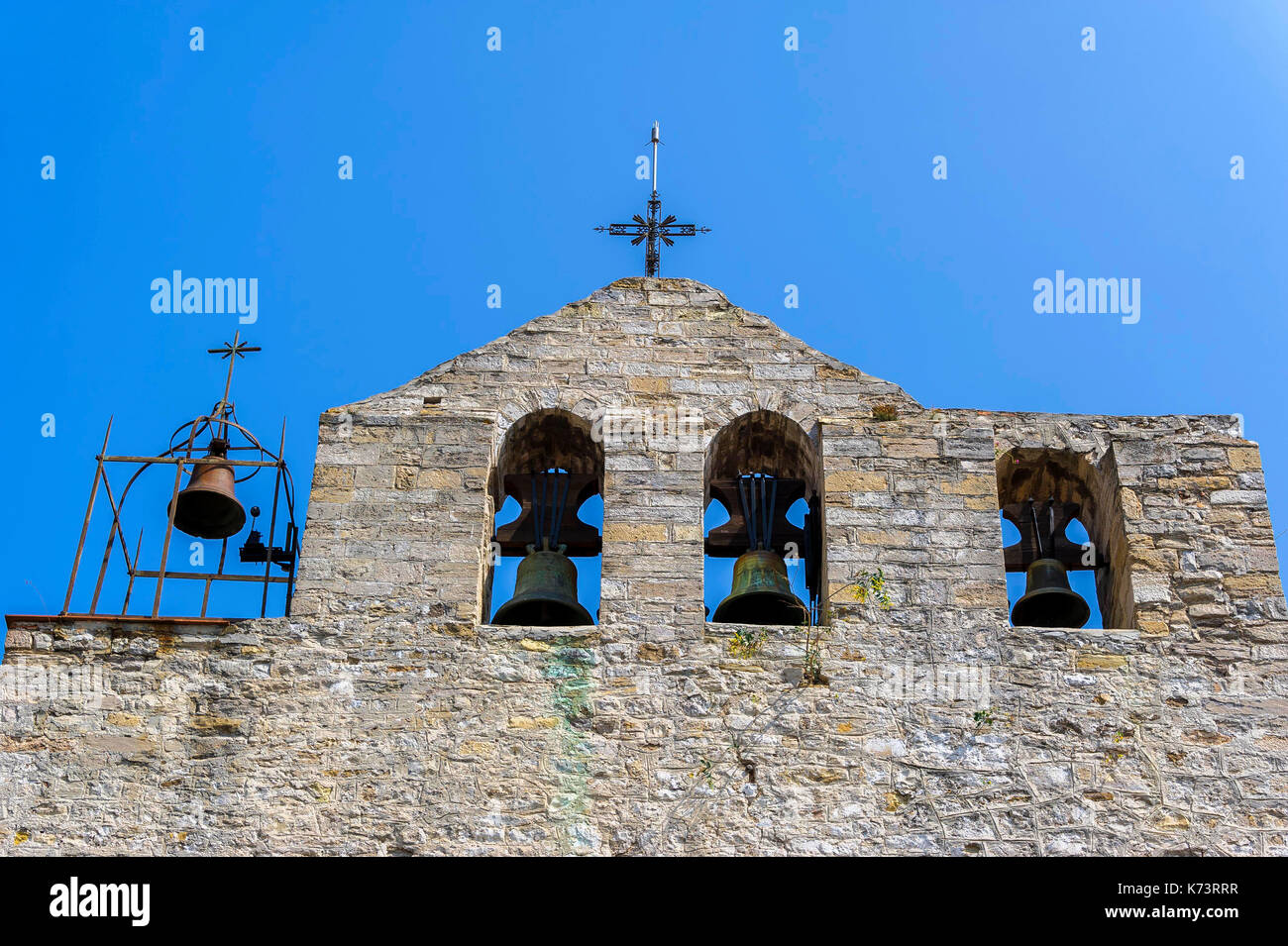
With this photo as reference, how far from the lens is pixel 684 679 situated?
1138 centimetres

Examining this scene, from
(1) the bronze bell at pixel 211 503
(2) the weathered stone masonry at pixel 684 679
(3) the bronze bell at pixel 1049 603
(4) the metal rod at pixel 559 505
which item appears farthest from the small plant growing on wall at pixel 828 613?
(1) the bronze bell at pixel 211 503

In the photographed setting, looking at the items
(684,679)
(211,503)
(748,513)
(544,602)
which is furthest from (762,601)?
(211,503)

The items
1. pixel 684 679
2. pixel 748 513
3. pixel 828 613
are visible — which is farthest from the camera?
pixel 748 513

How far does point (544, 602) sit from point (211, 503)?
2.26 meters

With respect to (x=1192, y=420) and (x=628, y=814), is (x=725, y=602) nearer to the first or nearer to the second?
(x=628, y=814)

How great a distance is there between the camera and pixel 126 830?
10.8 metres

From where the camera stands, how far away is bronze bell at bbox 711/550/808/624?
39.7ft

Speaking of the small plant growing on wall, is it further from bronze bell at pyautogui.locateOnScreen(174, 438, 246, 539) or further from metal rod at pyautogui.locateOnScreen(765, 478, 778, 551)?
bronze bell at pyautogui.locateOnScreen(174, 438, 246, 539)

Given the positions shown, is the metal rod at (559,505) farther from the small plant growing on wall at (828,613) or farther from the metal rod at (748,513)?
the small plant growing on wall at (828,613)

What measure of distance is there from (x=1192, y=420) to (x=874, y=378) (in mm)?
2009

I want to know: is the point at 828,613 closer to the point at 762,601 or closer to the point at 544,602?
the point at 762,601
